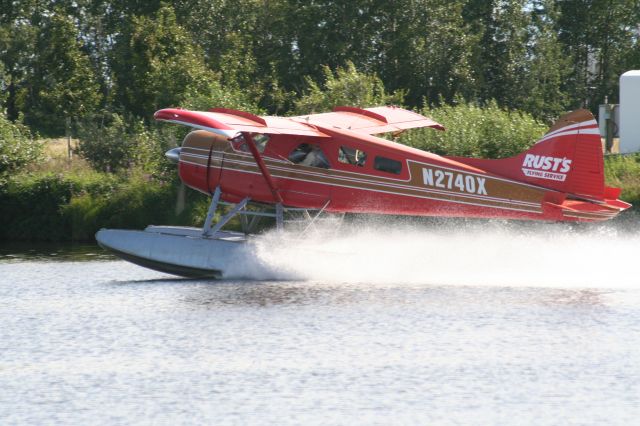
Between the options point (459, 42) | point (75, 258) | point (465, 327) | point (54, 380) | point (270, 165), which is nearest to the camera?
point (54, 380)

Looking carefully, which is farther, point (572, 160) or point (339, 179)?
point (339, 179)

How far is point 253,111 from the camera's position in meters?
25.9

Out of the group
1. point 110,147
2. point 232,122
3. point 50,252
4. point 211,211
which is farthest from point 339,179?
point 110,147

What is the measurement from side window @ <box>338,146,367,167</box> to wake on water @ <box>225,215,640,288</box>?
1.40 m

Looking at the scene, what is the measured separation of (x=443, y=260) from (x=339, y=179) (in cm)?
283

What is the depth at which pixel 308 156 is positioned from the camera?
1598 cm

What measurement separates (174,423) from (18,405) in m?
1.73

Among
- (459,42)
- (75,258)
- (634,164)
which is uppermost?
(459,42)

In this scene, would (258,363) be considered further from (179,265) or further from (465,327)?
(179,265)

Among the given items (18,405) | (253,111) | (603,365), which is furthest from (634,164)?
(18,405)

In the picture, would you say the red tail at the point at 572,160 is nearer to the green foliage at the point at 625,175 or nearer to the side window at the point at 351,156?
the side window at the point at 351,156

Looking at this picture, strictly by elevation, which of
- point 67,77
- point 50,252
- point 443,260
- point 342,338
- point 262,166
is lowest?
point 50,252

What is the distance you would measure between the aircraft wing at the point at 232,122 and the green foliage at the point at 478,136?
28.4ft

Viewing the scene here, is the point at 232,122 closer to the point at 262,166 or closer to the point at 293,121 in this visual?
the point at 262,166
